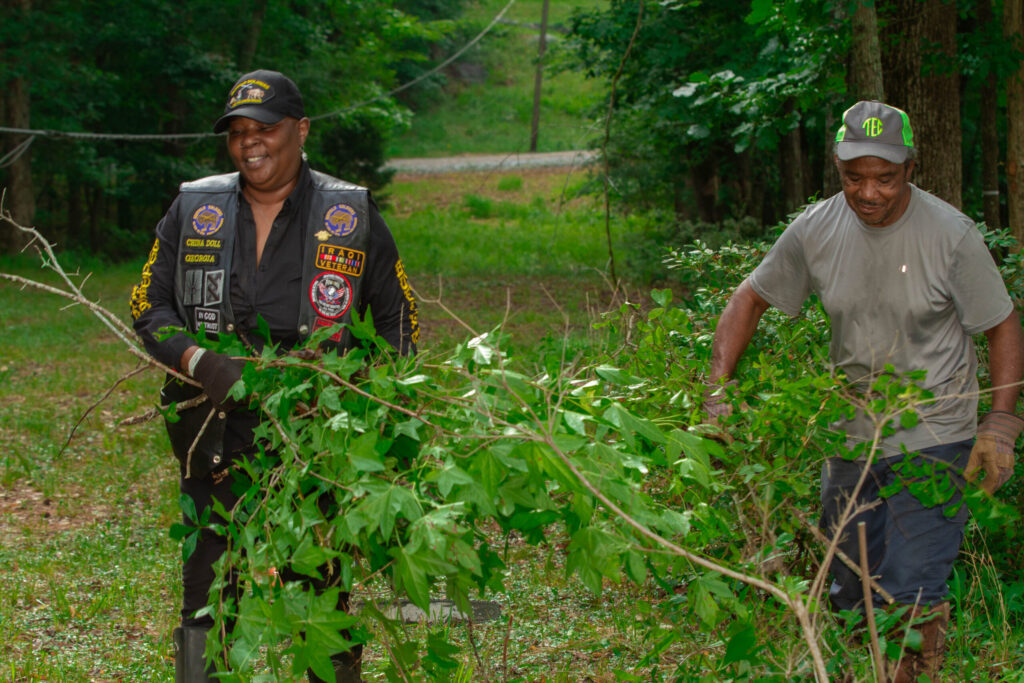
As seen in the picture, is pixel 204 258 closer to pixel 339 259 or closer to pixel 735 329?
pixel 339 259

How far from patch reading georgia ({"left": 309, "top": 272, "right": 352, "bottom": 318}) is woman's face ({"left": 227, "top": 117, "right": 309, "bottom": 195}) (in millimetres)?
369

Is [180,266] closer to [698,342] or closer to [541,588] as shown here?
[698,342]

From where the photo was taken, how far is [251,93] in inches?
138

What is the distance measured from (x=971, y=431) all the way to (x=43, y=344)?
438 inches

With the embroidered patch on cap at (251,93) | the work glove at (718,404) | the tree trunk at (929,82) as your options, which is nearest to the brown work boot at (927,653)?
the work glove at (718,404)

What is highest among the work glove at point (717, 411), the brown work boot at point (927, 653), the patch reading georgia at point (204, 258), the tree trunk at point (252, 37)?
the tree trunk at point (252, 37)

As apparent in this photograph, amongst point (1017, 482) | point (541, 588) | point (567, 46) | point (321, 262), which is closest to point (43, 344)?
point (567, 46)

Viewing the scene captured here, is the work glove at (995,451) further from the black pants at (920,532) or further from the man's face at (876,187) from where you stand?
the man's face at (876,187)

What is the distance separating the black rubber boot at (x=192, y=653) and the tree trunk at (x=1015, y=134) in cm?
454

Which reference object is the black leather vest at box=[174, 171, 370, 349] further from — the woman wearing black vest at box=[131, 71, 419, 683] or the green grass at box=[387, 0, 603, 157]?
the green grass at box=[387, 0, 603, 157]

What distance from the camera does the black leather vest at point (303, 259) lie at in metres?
3.46

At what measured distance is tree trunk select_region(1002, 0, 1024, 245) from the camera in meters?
5.84

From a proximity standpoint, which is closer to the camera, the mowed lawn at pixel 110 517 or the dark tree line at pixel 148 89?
the mowed lawn at pixel 110 517

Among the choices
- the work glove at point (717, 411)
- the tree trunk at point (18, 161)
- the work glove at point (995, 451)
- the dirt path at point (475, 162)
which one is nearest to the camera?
the work glove at point (717, 411)
